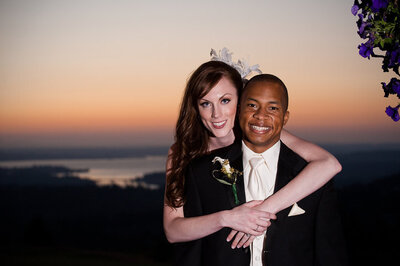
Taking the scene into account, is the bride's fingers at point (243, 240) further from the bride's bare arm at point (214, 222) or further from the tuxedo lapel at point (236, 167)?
the tuxedo lapel at point (236, 167)

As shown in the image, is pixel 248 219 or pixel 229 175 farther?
pixel 229 175

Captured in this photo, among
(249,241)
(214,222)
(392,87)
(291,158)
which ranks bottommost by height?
(249,241)

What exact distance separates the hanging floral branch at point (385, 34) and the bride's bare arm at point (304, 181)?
99cm

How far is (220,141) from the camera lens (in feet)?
14.8

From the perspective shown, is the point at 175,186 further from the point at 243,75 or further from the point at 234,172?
the point at 243,75

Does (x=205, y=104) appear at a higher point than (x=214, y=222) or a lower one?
higher

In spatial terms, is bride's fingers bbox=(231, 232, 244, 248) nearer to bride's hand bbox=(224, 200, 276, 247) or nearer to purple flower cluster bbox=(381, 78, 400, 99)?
bride's hand bbox=(224, 200, 276, 247)

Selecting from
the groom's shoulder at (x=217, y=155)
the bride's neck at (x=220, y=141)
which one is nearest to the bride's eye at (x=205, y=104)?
the bride's neck at (x=220, y=141)

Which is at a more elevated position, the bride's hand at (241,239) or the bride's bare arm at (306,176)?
the bride's bare arm at (306,176)

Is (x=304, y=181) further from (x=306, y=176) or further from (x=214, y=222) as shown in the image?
(x=214, y=222)

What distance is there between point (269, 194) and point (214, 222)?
1.44 feet

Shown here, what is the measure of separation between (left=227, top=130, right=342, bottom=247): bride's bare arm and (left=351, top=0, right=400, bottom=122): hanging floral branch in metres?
0.99

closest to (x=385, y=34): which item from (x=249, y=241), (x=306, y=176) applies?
(x=306, y=176)

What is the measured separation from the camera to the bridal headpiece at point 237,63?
15.4ft
